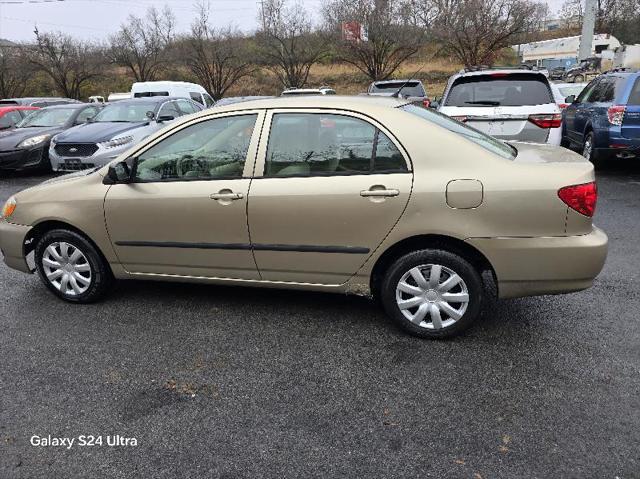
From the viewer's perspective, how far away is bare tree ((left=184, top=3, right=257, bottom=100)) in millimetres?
32562

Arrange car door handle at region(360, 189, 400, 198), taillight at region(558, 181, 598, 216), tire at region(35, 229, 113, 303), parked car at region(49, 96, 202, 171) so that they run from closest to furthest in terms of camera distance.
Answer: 1. taillight at region(558, 181, 598, 216)
2. car door handle at region(360, 189, 400, 198)
3. tire at region(35, 229, 113, 303)
4. parked car at region(49, 96, 202, 171)

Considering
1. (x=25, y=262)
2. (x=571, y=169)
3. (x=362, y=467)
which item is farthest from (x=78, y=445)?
(x=571, y=169)

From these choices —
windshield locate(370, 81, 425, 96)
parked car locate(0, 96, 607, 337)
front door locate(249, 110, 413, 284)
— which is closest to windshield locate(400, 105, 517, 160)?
parked car locate(0, 96, 607, 337)

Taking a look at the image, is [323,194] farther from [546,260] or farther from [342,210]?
[546,260]

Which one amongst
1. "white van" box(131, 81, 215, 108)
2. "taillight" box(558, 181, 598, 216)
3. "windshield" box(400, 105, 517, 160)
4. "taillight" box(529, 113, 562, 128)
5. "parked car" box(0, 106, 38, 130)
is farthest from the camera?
"white van" box(131, 81, 215, 108)

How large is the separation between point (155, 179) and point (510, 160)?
2.48 metres

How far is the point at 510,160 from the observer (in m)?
3.26

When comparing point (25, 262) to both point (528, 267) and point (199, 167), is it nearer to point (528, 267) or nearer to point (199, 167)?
point (199, 167)

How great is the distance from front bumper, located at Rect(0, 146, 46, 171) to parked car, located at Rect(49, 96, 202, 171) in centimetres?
144

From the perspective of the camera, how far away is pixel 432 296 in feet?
11.1

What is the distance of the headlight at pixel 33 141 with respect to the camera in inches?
441

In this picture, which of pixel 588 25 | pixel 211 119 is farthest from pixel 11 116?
pixel 588 25

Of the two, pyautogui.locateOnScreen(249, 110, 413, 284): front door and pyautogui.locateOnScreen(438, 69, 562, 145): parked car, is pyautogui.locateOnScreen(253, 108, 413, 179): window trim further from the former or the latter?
pyautogui.locateOnScreen(438, 69, 562, 145): parked car

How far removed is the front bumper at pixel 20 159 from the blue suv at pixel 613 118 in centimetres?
1110
